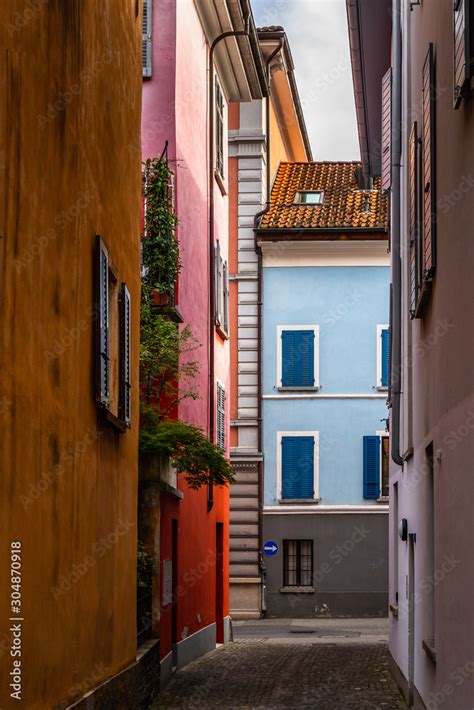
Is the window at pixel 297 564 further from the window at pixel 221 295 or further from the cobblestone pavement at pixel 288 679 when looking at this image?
the window at pixel 221 295

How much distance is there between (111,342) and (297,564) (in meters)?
22.7

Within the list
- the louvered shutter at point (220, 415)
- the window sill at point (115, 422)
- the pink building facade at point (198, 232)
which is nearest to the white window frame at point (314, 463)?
the pink building facade at point (198, 232)

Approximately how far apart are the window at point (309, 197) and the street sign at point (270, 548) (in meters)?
9.29

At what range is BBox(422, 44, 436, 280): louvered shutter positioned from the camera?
1099 cm

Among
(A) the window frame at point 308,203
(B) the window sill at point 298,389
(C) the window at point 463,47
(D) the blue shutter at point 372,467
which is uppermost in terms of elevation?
(A) the window frame at point 308,203

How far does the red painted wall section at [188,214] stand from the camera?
2012cm

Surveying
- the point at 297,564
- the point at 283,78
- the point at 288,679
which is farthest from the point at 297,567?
the point at 288,679

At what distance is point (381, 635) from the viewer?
92.5 feet

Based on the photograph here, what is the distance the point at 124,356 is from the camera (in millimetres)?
12695

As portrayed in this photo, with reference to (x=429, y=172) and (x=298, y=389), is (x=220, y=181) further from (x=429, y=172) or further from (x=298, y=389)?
(x=429, y=172)

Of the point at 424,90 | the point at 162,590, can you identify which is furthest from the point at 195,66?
the point at 424,90

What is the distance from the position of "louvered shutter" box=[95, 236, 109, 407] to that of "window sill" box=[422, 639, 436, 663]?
3554mm

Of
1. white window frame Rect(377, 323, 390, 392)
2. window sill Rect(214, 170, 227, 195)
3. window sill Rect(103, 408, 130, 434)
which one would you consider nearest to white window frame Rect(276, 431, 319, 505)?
white window frame Rect(377, 323, 390, 392)

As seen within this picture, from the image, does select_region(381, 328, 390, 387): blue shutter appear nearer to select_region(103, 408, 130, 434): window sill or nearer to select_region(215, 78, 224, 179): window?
select_region(215, 78, 224, 179): window
